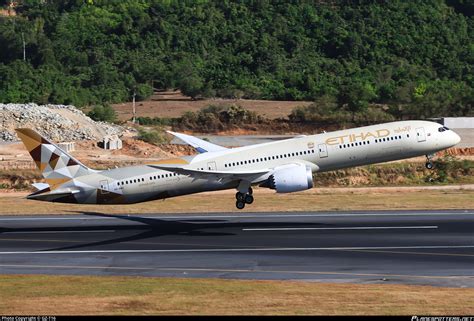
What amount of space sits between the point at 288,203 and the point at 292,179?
14153 millimetres

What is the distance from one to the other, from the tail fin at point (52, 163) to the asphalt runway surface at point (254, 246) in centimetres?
323

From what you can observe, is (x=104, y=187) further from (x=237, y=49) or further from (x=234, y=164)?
(x=237, y=49)

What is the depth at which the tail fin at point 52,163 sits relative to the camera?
2131 inches

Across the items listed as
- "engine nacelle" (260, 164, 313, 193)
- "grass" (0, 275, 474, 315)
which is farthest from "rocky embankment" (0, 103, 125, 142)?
"grass" (0, 275, 474, 315)

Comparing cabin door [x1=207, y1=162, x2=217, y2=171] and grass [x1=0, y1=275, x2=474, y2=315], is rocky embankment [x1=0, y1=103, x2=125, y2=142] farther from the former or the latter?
grass [x1=0, y1=275, x2=474, y2=315]

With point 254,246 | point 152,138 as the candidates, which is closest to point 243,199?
point 254,246

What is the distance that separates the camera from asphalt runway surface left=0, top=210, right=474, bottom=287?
41281mm

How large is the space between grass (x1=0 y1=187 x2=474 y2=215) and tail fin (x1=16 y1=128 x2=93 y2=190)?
9018mm

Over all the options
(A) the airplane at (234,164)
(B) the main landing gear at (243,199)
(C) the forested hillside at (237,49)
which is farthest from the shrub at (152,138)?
(B) the main landing gear at (243,199)

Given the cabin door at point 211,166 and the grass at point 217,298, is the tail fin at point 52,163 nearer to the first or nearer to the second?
the cabin door at point 211,166

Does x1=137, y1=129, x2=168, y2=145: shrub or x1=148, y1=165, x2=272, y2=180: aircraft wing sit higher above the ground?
x1=137, y1=129, x2=168, y2=145: shrub

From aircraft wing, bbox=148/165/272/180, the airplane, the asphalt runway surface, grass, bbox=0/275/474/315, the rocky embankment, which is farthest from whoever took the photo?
the rocky embankment

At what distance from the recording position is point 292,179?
51875mm

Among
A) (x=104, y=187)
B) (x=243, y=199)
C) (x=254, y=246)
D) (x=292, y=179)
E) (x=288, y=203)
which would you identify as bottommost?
(x=254, y=246)
